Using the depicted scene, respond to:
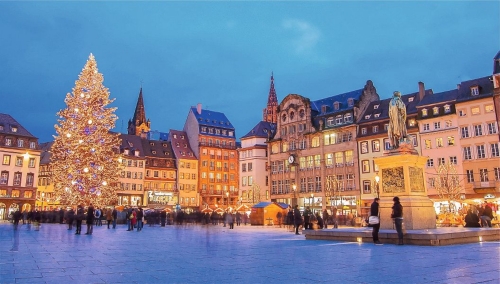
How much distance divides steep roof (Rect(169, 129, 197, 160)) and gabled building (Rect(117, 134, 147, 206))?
741 centimetres

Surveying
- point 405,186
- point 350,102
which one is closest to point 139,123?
point 350,102

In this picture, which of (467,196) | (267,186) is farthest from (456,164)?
(267,186)

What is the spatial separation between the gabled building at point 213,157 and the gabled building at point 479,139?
1865 inches

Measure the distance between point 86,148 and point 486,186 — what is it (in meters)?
39.8

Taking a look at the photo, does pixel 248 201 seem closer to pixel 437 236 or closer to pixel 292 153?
pixel 292 153

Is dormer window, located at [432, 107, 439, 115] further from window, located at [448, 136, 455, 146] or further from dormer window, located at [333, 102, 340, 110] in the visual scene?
dormer window, located at [333, 102, 340, 110]

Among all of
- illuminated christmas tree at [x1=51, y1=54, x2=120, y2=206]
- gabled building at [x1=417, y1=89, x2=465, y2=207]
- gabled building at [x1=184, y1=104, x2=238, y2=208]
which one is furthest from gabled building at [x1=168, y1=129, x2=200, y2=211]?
gabled building at [x1=417, y1=89, x2=465, y2=207]

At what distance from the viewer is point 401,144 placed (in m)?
16.5

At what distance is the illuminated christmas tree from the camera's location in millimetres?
33500

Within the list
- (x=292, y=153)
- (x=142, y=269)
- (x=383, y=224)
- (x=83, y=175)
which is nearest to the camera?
(x=142, y=269)

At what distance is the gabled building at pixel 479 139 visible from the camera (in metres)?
43.8

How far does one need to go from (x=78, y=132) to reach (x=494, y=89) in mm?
41744

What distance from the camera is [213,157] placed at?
8688cm

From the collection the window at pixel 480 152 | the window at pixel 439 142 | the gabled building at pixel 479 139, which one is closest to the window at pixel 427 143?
the window at pixel 439 142
